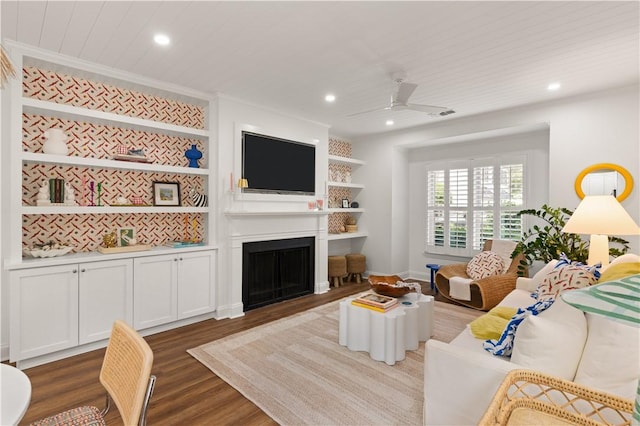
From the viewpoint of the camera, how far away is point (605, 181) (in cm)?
379

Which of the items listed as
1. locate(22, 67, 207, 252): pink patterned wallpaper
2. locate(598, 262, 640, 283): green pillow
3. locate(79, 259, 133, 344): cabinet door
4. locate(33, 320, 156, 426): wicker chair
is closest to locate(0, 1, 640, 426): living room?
locate(22, 67, 207, 252): pink patterned wallpaper

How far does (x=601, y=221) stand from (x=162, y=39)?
4.20 m

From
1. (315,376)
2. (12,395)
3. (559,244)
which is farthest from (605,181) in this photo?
(12,395)

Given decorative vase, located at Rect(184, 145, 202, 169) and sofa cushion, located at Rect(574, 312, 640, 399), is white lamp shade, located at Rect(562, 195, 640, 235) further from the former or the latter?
decorative vase, located at Rect(184, 145, 202, 169)

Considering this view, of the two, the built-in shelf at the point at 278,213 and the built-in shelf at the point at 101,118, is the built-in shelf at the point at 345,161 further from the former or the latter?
the built-in shelf at the point at 101,118

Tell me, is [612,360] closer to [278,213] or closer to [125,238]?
[278,213]

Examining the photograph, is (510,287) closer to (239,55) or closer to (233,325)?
(233,325)

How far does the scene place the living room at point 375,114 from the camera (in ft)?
8.05

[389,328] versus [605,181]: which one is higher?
[605,181]

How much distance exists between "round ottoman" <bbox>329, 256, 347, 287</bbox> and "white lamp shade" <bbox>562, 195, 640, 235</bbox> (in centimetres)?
329

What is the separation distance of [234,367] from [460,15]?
3240 mm

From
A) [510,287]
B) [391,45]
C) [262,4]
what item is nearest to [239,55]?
[262,4]

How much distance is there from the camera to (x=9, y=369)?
124 cm

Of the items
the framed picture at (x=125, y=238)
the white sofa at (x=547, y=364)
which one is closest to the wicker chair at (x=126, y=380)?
the white sofa at (x=547, y=364)
